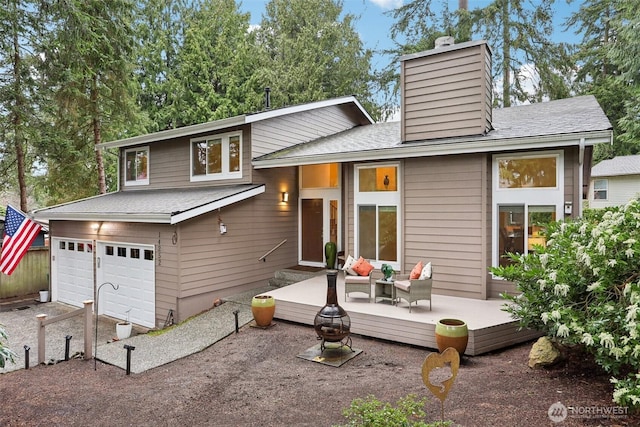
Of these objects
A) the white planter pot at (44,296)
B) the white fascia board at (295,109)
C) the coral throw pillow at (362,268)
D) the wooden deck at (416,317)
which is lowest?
the white planter pot at (44,296)

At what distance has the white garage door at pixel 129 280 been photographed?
340 inches

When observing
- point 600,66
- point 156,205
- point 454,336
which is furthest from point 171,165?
point 600,66

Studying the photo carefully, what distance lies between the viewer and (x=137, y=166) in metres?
12.5

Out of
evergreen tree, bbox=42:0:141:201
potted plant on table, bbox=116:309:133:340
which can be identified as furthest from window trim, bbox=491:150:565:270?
evergreen tree, bbox=42:0:141:201

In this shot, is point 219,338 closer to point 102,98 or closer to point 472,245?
point 472,245

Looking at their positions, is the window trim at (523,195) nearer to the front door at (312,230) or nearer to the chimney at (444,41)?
the chimney at (444,41)

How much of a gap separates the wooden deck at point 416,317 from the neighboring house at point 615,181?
1582 centimetres

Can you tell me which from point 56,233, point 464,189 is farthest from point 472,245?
point 56,233

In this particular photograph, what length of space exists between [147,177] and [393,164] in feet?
26.6

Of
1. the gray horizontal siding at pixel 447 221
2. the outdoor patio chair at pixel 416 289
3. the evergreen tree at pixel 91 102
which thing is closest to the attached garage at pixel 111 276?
the evergreen tree at pixel 91 102

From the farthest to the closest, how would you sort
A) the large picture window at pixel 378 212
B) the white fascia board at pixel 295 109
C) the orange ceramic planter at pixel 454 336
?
the white fascia board at pixel 295 109 < the large picture window at pixel 378 212 < the orange ceramic planter at pixel 454 336

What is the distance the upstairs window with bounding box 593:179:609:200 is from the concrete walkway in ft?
63.1

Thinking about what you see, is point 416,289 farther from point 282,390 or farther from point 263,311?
point 282,390

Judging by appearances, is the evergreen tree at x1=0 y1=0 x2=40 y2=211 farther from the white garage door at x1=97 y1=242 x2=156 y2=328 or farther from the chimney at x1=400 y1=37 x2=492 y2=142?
the chimney at x1=400 y1=37 x2=492 y2=142
